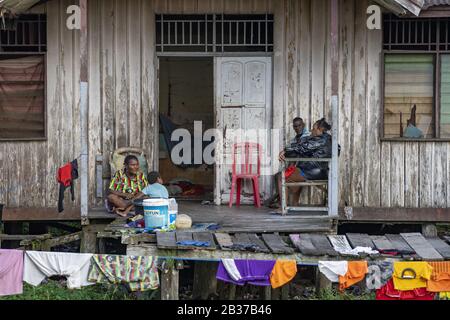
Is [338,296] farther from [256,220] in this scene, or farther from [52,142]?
[52,142]

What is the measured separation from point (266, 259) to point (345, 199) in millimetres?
3279

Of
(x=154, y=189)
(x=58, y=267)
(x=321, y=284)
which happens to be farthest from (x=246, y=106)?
(x=58, y=267)

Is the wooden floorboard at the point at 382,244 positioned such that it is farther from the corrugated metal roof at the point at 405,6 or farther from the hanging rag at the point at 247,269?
the corrugated metal roof at the point at 405,6

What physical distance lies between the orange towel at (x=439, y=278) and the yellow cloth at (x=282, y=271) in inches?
56.9

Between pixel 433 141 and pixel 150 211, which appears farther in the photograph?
pixel 433 141

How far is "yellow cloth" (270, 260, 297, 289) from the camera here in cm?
892

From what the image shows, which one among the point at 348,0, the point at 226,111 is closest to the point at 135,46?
the point at 226,111

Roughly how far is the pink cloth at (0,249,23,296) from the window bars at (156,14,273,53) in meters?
4.32

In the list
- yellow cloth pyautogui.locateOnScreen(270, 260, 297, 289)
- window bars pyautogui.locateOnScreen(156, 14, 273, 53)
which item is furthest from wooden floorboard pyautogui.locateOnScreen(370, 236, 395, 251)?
window bars pyautogui.locateOnScreen(156, 14, 273, 53)

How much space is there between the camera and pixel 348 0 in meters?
12.2

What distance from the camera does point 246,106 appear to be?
41.0 feet

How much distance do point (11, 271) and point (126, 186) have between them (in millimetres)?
2587

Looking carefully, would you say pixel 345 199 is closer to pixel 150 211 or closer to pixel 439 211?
pixel 439 211

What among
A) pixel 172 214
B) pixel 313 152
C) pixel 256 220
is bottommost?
pixel 256 220
